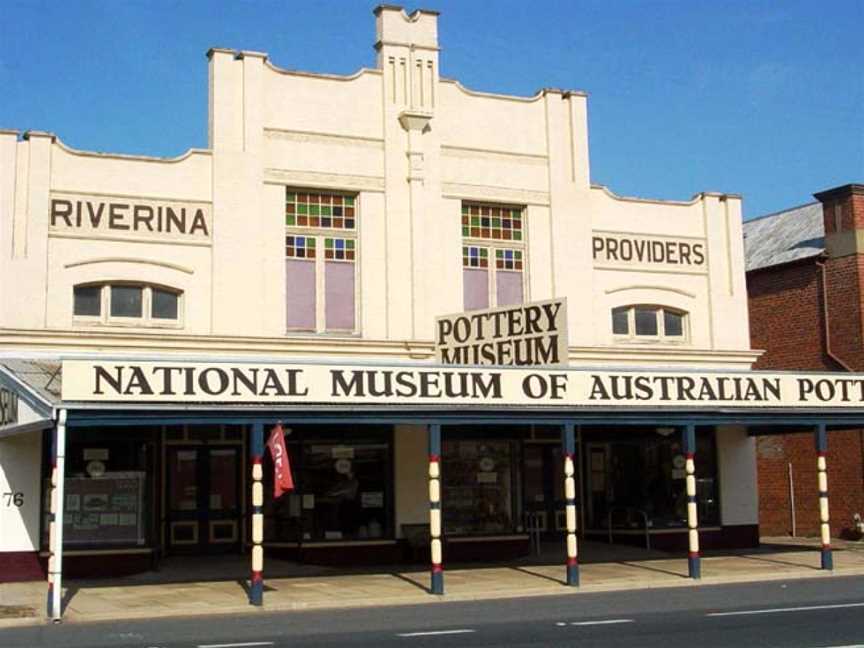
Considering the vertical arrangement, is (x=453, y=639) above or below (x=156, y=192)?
below

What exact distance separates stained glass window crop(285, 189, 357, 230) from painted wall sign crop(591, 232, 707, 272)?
5.44m

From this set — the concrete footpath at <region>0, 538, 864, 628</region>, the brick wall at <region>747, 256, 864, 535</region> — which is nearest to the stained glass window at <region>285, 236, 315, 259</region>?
the concrete footpath at <region>0, 538, 864, 628</region>

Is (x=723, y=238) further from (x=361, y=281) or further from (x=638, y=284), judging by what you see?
(x=361, y=281)

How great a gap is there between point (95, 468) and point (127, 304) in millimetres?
3034

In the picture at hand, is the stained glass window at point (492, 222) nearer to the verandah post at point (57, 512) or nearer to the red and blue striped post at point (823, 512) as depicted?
the red and blue striped post at point (823, 512)

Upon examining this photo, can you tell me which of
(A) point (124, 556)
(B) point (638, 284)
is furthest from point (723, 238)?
(A) point (124, 556)

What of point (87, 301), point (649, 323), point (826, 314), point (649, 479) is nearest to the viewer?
point (87, 301)

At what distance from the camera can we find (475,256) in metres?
26.3

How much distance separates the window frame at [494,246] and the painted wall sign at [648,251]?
158 cm

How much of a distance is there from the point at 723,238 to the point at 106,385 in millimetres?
15702

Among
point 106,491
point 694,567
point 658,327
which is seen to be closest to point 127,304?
point 106,491

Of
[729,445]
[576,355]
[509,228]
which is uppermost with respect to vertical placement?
[509,228]

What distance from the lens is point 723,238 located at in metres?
28.6

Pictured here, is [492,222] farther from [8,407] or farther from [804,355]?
[8,407]
